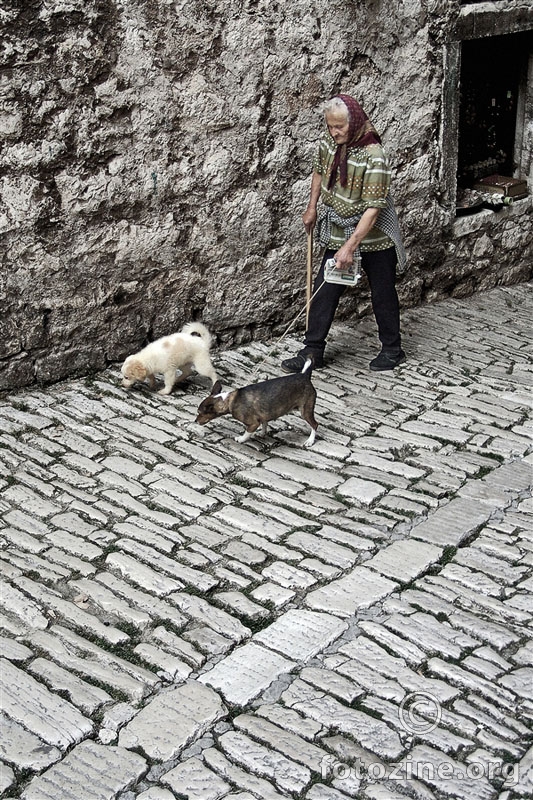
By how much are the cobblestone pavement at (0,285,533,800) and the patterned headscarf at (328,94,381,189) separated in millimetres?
1484

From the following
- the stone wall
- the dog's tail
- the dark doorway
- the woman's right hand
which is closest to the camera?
the stone wall

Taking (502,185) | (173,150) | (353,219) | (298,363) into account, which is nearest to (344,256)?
(353,219)

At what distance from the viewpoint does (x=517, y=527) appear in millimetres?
5172

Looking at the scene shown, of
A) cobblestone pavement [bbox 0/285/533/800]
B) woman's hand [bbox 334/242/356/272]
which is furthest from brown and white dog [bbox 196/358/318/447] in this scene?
woman's hand [bbox 334/242/356/272]

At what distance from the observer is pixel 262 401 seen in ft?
19.1

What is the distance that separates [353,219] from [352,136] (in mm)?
581

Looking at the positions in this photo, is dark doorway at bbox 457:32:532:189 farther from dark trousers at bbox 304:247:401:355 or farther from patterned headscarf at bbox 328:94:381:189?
patterned headscarf at bbox 328:94:381:189

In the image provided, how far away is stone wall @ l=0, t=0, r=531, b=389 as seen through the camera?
246 inches

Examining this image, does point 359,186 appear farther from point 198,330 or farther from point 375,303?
point 198,330

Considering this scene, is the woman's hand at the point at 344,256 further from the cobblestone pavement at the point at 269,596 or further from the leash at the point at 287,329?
the cobblestone pavement at the point at 269,596

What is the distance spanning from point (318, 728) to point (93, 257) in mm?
3935

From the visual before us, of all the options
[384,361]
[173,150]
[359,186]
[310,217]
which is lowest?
[384,361]

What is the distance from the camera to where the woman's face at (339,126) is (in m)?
6.32

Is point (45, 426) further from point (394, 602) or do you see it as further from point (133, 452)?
point (394, 602)
